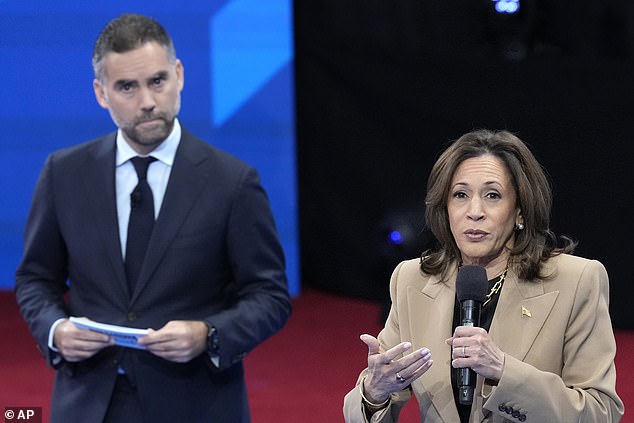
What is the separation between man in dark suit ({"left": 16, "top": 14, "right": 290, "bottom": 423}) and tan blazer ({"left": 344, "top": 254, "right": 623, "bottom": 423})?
0.58m

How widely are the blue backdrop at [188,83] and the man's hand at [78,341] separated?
4.35 meters

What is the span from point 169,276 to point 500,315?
953 mm

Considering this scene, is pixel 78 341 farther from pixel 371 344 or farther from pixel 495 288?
pixel 495 288

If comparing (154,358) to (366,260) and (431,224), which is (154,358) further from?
(366,260)

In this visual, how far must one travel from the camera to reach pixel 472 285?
8.37 feet

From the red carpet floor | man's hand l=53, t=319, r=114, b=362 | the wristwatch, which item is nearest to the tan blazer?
the wristwatch

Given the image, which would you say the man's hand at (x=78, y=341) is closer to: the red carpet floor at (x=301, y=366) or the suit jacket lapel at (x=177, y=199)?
the suit jacket lapel at (x=177, y=199)

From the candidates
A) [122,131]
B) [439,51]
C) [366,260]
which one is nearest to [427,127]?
[439,51]

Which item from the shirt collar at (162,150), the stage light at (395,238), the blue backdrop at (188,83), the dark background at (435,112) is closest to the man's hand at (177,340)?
the shirt collar at (162,150)

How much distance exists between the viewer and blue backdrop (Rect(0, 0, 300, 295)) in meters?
7.39

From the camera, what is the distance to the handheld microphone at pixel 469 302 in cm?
245

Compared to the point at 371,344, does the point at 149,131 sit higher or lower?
higher

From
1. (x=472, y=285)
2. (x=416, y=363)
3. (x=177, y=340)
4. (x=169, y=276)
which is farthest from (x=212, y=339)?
(x=472, y=285)

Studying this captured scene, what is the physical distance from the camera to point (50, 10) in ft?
24.9
